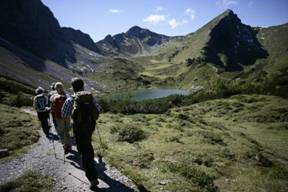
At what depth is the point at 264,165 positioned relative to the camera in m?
Answer: 16.7

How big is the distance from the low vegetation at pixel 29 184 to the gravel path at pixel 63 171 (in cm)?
29

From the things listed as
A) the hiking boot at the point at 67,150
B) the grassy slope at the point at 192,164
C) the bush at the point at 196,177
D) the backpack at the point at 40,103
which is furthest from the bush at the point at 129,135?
the bush at the point at 196,177

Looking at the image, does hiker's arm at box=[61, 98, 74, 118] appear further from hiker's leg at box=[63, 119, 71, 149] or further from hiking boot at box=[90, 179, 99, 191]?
hiking boot at box=[90, 179, 99, 191]

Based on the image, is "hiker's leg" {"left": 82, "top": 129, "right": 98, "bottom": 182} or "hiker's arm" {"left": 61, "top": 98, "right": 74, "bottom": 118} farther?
"hiker's arm" {"left": 61, "top": 98, "right": 74, "bottom": 118}

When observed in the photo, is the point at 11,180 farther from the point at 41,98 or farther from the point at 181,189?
the point at 41,98

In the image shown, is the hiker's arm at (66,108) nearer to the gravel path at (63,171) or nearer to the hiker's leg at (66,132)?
the hiker's leg at (66,132)

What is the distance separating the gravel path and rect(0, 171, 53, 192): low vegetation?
0.97 feet

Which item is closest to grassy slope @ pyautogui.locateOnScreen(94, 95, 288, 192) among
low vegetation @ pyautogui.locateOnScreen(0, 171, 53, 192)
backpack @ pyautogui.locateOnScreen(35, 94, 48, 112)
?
low vegetation @ pyautogui.locateOnScreen(0, 171, 53, 192)

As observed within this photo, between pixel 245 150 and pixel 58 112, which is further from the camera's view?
pixel 245 150

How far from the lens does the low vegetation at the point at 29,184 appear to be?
30.0ft

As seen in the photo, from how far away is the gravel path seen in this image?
377 inches

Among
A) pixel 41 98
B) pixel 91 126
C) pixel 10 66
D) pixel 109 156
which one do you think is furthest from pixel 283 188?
pixel 10 66

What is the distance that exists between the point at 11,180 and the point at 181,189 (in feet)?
19.5

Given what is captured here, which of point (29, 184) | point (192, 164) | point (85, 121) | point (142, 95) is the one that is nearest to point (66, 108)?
point (85, 121)
